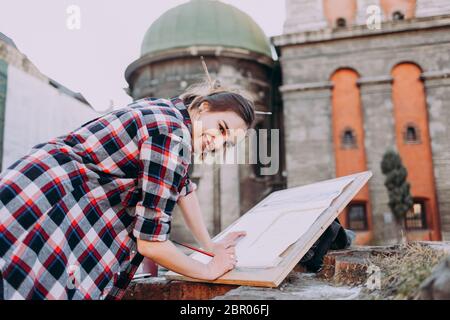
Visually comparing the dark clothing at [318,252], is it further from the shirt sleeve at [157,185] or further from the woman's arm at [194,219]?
the shirt sleeve at [157,185]

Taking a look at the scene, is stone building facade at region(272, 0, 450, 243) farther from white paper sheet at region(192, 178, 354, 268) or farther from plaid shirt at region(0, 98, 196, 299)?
plaid shirt at region(0, 98, 196, 299)

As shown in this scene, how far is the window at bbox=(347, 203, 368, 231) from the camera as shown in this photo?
49.1 ft

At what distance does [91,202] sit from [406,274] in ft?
4.35

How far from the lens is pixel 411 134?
50.1 ft

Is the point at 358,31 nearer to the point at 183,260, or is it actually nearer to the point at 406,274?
the point at 406,274

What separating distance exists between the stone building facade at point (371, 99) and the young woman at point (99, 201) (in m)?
13.8

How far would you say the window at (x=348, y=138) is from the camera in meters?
15.6

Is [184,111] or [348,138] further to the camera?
[348,138]
